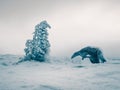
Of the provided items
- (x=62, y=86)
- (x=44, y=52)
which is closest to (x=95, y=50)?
(x=44, y=52)

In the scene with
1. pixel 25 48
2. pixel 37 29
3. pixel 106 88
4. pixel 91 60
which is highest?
pixel 37 29

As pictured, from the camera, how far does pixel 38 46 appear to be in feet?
89.2

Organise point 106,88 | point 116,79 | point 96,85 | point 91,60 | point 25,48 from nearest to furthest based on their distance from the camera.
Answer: point 106,88 → point 96,85 → point 116,79 → point 91,60 → point 25,48

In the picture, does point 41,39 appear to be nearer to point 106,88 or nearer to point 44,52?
point 44,52

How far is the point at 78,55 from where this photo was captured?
25906 mm

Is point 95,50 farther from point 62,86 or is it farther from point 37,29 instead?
point 62,86

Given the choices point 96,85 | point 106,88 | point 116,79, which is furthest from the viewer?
point 116,79

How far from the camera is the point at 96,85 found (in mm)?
8984

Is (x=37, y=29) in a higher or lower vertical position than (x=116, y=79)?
higher

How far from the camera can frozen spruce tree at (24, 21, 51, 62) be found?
2684 cm

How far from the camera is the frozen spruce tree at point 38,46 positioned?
26844 mm

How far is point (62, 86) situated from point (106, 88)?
73.5 inches

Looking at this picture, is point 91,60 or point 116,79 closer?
point 116,79

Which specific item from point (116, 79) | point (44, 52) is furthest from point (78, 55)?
point (116, 79)
